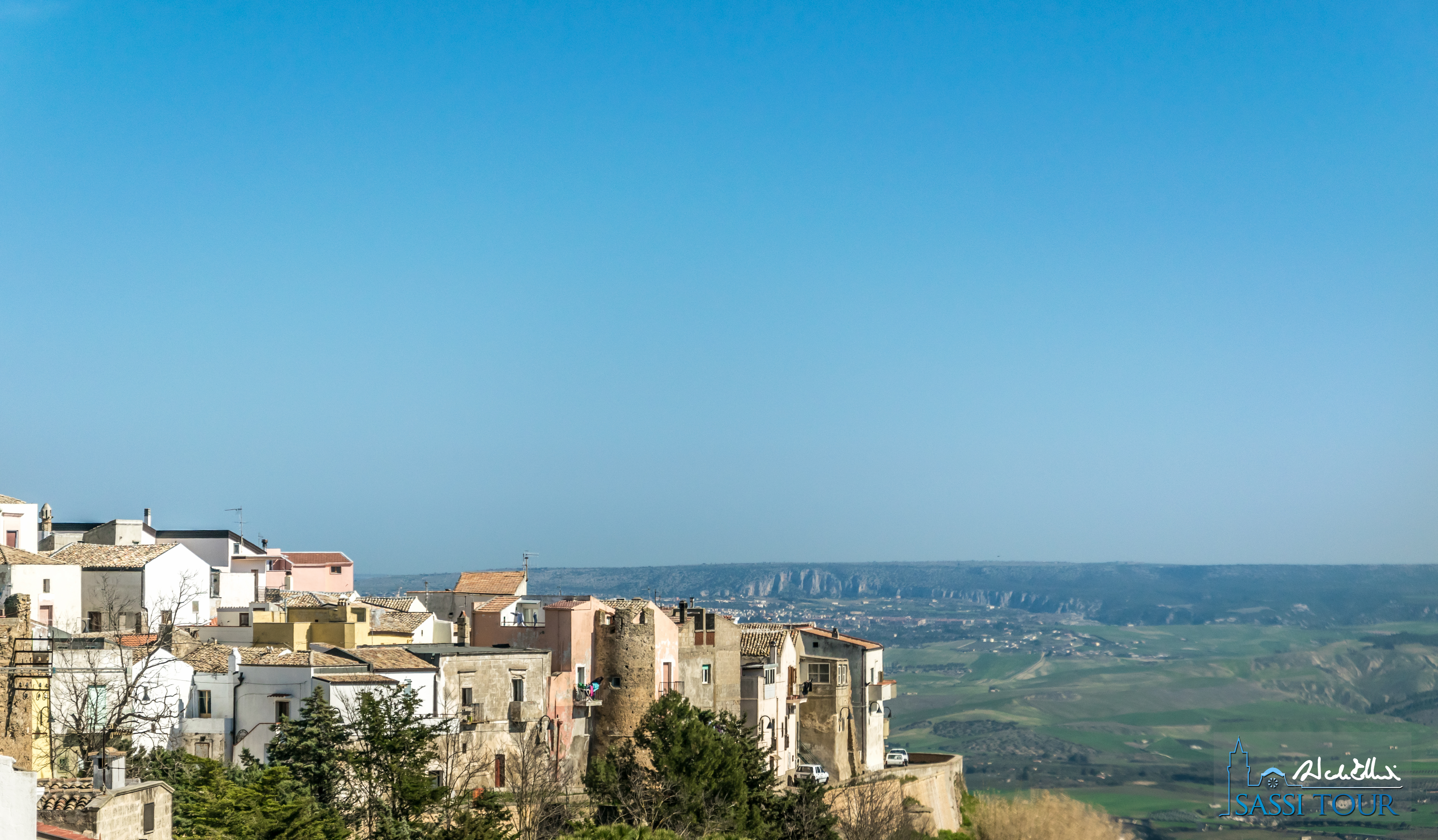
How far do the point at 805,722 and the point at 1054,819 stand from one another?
20848 mm

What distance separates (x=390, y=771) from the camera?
42406mm

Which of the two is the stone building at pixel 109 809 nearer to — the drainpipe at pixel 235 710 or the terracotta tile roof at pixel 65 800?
the terracotta tile roof at pixel 65 800

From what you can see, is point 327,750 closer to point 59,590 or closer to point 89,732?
point 89,732

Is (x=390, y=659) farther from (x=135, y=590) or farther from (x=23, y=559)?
(x=23, y=559)

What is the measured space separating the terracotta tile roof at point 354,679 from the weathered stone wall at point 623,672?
12087 millimetres

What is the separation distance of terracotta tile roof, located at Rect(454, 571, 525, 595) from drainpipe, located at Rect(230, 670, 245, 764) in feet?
92.8

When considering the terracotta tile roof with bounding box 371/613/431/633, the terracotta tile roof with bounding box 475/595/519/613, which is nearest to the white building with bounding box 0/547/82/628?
the terracotta tile roof with bounding box 371/613/431/633

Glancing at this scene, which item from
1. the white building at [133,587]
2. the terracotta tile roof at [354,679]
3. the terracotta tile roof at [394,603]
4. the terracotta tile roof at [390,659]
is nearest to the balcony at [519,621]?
the terracotta tile roof at [394,603]

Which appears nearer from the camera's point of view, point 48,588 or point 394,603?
point 48,588

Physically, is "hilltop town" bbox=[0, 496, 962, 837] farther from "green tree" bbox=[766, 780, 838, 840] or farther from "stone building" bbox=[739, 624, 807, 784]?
"green tree" bbox=[766, 780, 838, 840]

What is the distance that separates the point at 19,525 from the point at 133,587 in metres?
8.48

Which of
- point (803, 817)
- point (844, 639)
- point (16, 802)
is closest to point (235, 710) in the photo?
point (803, 817)

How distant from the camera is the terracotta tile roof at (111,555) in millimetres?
59938

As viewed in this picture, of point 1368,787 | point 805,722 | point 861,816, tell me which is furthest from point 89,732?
point 1368,787
